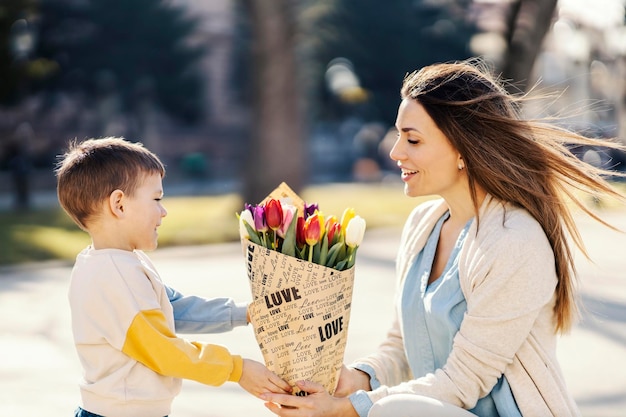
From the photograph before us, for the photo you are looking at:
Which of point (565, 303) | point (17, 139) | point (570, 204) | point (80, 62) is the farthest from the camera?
point (80, 62)

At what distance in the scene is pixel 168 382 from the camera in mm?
2742

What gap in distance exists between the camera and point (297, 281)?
270 centimetres

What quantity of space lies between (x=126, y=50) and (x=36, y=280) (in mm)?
23204

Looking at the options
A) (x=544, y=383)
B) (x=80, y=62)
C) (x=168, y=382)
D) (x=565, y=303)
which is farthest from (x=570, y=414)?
(x=80, y=62)

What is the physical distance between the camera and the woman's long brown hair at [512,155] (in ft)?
9.68

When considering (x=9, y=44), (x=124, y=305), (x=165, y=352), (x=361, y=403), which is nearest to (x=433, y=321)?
(x=361, y=403)

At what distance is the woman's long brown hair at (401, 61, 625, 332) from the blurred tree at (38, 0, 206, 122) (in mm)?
27039

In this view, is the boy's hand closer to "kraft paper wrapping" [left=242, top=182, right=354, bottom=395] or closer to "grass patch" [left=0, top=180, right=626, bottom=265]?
"kraft paper wrapping" [left=242, top=182, right=354, bottom=395]

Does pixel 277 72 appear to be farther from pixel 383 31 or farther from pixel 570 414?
pixel 383 31

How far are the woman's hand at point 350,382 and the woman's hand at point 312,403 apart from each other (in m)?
0.21

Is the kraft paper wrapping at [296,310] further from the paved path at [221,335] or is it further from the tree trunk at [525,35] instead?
the tree trunk at [525,35]

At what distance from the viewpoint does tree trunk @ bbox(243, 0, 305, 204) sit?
14.1 metres

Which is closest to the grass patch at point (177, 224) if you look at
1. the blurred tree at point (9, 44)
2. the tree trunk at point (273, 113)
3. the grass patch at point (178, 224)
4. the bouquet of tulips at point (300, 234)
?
the grass patch at point (178, 224)

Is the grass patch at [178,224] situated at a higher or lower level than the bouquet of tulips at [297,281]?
lower
